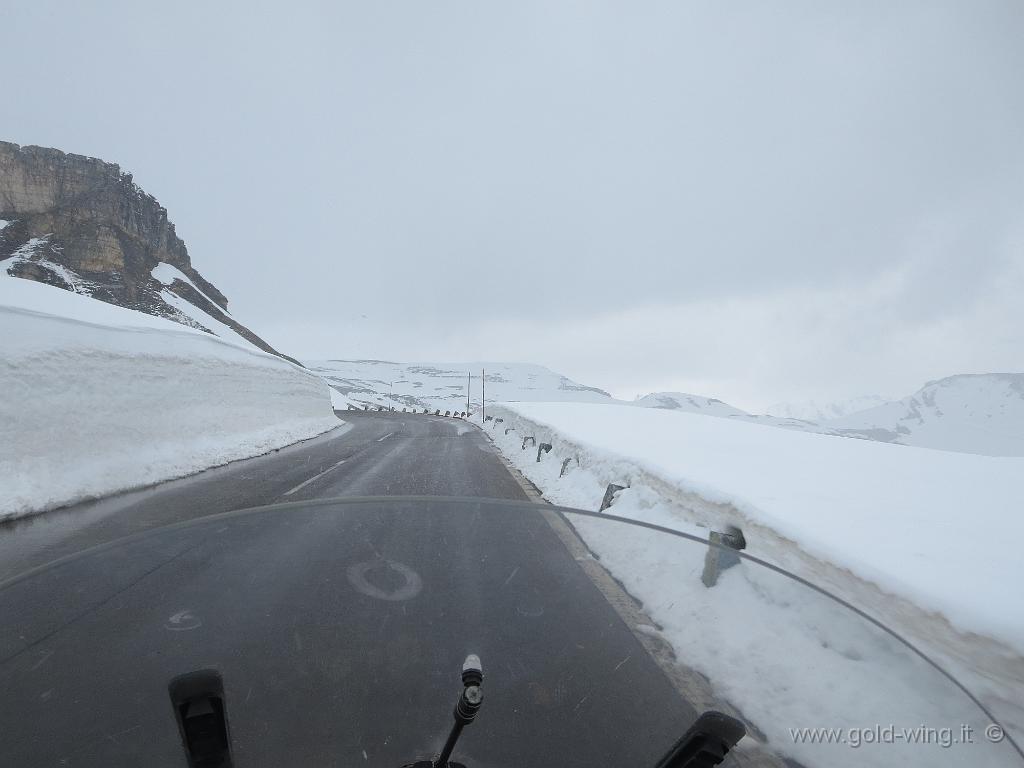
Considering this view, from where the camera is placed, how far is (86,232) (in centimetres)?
6812

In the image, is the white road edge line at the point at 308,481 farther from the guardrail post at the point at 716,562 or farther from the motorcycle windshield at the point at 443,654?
the guardrail post at the point at 716,562

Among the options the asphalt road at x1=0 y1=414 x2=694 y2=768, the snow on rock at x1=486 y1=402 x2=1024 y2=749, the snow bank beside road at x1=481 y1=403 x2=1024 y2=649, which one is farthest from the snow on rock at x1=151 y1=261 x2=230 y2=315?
the asphalt road at x1=0 y1=414 x2=694 y2=768

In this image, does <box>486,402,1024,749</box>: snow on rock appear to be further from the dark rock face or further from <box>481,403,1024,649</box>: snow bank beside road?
the dark rock face

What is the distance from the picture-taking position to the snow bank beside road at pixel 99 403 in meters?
7.07

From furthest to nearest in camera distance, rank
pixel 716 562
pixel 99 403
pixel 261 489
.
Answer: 1. pixel 99 403
2. pixel 261 489
3. pixel 716 562

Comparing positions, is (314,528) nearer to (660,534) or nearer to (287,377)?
(660,534)

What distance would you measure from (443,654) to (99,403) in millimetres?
10228

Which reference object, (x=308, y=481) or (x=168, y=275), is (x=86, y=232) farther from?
(x=308, y=481)

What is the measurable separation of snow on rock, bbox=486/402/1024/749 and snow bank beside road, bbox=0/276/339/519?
24.8ft

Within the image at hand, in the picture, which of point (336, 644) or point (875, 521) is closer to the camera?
point (336, 644)

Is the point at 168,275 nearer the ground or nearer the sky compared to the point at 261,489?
nearer the sky

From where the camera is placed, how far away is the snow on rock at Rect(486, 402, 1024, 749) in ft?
7.20

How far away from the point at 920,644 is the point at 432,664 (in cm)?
238

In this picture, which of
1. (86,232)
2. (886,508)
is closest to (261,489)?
(886,508)
